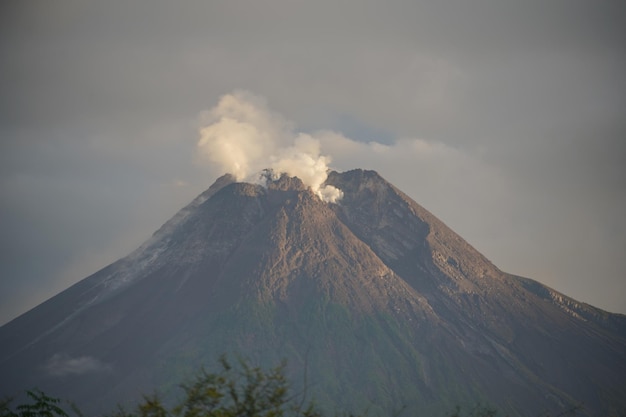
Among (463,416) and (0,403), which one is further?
(463,416)

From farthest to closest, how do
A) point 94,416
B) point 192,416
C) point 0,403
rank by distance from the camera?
1. point 94,416
2. point 0,403
3. point 192,416

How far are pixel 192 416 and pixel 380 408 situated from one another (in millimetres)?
177235

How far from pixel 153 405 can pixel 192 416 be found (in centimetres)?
150

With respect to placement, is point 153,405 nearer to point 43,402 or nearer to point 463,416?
point 43,402

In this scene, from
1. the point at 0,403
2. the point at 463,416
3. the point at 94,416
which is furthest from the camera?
the point at 94,416

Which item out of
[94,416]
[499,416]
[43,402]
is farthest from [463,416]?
[43,402]

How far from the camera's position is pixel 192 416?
2853cm

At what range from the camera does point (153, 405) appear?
1125 inches

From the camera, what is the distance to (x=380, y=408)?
7830 inches

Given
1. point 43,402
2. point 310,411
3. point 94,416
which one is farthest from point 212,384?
point 94,416

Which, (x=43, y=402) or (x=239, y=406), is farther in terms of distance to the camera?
(x=43, y=402)

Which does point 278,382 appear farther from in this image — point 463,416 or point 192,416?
point 463,416

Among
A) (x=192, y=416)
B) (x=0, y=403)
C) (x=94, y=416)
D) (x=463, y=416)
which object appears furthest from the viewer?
(x=94, y=416)

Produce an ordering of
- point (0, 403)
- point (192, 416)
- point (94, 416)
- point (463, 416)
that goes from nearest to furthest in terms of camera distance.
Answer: point (192, 416) < point (0, 403) < point (463, 416) < point (94, 416)
